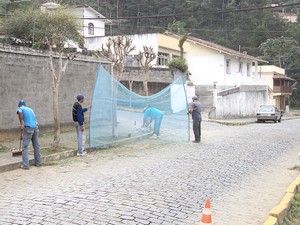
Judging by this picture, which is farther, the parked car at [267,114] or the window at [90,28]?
the window at [90,28]

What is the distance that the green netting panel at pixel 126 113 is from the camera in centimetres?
1235

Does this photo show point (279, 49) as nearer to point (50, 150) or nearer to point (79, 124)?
point (79, 124)

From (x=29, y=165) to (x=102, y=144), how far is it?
10.3ft

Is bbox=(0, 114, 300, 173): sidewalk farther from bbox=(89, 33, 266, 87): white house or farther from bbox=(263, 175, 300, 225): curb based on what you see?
bbox=(89, 33, 266, 87): white house

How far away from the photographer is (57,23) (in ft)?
65.2

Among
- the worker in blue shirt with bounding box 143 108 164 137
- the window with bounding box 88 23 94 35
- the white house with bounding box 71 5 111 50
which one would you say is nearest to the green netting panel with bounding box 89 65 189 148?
the worker in blue shirt with bounding box 143 108 164 137

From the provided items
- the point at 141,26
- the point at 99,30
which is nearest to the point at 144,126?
the point at 99,30

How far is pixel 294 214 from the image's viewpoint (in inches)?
258

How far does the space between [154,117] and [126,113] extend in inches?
63.5

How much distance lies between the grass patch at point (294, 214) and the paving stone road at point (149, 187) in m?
0.30

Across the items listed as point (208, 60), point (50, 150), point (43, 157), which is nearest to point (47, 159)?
point (43, 157)

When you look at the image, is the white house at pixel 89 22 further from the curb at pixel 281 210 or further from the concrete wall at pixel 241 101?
the curb at pixel 281 210

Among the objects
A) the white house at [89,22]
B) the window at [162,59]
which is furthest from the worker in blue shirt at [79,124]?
the white house at [89,22]

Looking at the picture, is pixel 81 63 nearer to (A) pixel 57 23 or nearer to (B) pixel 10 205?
(A) pixel 57 23
